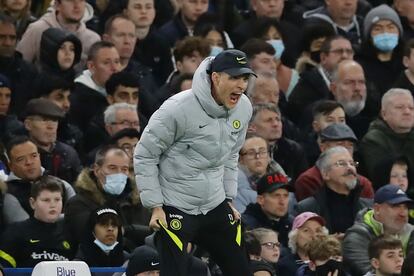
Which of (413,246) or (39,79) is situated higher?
(39,79)

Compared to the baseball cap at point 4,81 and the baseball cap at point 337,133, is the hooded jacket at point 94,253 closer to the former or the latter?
the baseball cap at point 4,81

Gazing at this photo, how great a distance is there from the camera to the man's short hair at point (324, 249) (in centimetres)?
1369

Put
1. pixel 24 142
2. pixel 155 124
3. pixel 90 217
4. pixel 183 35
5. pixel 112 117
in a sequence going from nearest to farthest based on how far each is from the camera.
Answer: pixel 155 124, pixel 90 217, pixel 24 142, pixel 112 117, pixel 183 35

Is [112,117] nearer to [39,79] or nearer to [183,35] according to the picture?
[39,79]

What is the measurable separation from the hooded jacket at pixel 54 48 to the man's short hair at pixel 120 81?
1.82 feet

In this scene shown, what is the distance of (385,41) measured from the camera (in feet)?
59.4

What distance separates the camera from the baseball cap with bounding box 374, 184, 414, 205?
48.1ft

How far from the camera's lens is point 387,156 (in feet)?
53.3

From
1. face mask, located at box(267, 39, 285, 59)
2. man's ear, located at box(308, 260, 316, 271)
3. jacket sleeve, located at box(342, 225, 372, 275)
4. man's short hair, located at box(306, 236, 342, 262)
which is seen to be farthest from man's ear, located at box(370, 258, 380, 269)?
face mask, located at box(267, 39, 285, 59)

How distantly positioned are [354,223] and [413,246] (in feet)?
4.29

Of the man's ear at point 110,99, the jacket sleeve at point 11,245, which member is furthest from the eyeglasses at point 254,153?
the jacket sleeve at point 11,245

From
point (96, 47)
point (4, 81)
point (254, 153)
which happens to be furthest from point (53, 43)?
point (254, 153)

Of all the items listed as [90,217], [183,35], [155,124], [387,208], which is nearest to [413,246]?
[387,208]

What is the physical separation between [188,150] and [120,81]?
5.33 meters
